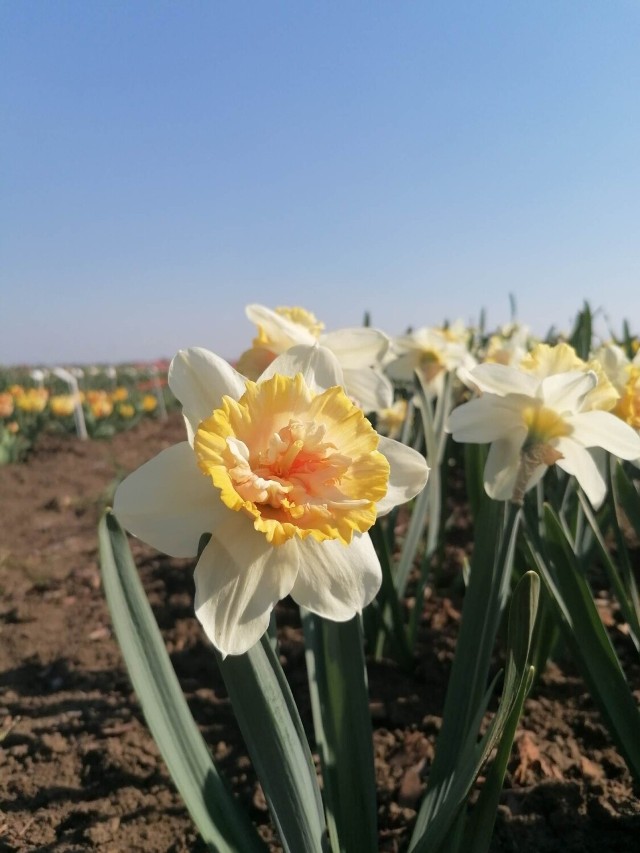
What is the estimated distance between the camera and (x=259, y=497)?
84 cm

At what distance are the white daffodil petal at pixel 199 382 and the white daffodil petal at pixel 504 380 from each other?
70 cm

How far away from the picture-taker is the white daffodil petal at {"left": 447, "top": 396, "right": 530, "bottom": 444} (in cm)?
144

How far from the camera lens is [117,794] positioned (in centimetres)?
159

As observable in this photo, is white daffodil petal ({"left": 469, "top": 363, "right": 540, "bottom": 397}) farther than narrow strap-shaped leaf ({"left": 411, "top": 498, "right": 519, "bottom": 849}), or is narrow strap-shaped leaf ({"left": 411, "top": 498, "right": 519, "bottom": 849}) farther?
white daffodil petal ({"left": 469, "top": 363, "right": 540, "bottom": 397})

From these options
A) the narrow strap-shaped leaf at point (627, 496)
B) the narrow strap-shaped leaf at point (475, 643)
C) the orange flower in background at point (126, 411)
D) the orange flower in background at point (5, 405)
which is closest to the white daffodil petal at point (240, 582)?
the narrow strap-shaped leaf at point (475, 643)

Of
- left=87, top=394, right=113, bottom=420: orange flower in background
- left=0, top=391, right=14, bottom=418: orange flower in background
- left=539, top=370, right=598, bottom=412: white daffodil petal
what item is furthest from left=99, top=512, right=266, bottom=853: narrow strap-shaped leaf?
left=87, top=394, right=113, bottom=420: orange flower in background

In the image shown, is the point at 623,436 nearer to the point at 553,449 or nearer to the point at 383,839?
the point at 553,449

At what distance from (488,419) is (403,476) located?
0.53 m

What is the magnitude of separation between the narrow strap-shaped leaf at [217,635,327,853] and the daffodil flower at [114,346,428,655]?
14 cm

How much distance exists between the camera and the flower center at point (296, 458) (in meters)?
0.85

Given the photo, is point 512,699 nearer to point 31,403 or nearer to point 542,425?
point 542,425

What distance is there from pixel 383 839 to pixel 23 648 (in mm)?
1820

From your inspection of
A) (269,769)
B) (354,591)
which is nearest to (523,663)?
(354,591)

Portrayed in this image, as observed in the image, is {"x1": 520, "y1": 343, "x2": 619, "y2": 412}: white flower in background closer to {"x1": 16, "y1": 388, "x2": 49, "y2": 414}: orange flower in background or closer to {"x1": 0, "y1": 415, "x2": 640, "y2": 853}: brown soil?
{"x1": 0, "y1": 415, "x2": 640, "y2": 853}: brown soil
